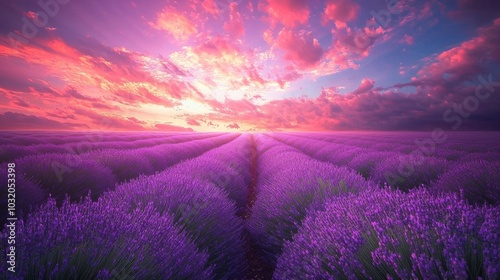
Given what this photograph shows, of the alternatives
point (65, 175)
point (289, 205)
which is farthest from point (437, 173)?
point (65, 175)

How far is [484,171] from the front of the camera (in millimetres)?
3033

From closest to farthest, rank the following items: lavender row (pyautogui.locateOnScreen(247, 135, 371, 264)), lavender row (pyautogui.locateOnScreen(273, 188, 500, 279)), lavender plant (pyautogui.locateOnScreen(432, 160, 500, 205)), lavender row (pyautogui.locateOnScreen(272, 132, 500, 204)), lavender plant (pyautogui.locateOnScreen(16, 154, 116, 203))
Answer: lavender row (pyautogui.locateOnScreen(273, 188, 500, 279)) < lavender row (pyautogui.locateOnScreen(247, 135, 371, 264)) < lavender plant (pyautogui.locateOnScreen(432, 160, 500, 205)) < lavender row (pyautogui.locateOnScreen(272, 132, 500, 204)) < lavender plant (pyautogui.locateOnScreen(16, 154, 116, 203))

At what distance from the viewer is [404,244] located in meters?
1.15

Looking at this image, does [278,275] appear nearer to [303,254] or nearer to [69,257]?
[303,254]

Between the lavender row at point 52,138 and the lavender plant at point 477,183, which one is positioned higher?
the lavender plant at point 477,183

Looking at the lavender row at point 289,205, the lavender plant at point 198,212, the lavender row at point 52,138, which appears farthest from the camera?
the lavender row at point 52,138

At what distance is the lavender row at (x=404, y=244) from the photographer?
941mm

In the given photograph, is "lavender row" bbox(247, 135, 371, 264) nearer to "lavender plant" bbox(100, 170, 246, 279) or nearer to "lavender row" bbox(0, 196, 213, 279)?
"lavender plant" bbox(100, 170, 246, 279)

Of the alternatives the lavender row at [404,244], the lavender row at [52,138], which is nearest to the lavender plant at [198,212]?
the lavender row at [404,244]

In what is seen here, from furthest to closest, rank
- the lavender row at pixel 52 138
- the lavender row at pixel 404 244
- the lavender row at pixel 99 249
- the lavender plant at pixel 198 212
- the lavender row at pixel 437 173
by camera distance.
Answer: the lavender row at pixel 52 138, the lavender row at pixel 437 173, the lavender plant at pixel 198 212, the lavender row at pixel 99 249, the lavender row at pixel 404 244

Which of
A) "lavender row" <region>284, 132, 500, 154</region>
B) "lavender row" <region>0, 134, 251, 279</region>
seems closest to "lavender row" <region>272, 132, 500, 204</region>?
"lavender row" <region>0, 134, 251, 279</region>

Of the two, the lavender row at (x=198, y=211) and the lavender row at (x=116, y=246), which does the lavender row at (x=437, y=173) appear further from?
the lavender row at (x=198, y=211)

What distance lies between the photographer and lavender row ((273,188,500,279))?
0.94 metres

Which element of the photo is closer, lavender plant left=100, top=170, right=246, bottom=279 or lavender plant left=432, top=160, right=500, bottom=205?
lavender plant left=100, top=170, right=246, bottom=279
